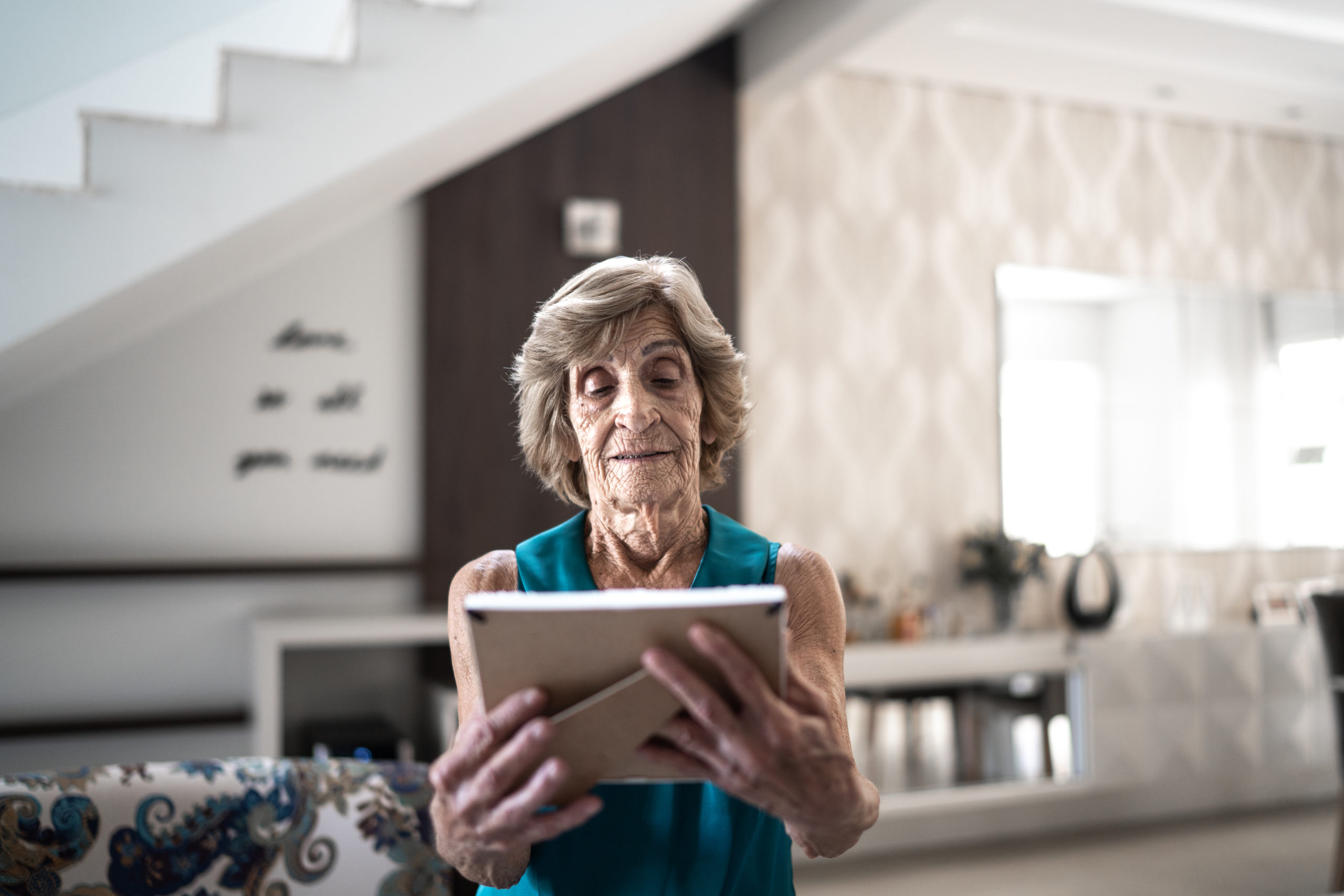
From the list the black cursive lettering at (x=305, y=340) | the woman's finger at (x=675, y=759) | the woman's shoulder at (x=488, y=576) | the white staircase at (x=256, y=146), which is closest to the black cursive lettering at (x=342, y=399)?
the black cursive lettering at (x=305, y=340)

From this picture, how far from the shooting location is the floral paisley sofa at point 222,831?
1356 millimetres

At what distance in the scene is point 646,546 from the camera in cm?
124

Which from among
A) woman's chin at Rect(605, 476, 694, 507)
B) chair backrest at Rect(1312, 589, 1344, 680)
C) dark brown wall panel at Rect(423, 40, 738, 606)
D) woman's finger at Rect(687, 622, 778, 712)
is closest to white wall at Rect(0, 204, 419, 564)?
dark brown wall panel at Rect(423, 40, 738, 606)

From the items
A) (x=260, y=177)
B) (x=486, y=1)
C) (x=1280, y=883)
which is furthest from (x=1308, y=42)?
(x=260, y=177)

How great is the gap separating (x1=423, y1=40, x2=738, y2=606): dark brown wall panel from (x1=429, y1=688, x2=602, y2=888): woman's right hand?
2557 millimetres

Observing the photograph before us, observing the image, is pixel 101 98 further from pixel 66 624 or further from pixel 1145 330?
pixel 1145 330

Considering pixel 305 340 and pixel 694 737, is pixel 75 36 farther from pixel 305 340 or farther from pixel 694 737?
pixel 694 737

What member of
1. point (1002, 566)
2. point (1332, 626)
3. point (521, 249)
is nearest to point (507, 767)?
point (521, 249)

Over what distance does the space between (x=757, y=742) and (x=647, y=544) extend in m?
0.40

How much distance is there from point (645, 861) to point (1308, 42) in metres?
4.28

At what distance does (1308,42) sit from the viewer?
4027mm

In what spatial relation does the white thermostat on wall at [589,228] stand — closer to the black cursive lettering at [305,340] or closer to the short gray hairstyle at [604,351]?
the black cursive lettering at [305,340]

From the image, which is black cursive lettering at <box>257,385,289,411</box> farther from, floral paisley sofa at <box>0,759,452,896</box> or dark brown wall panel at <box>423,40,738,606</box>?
floral paisley sofa at <box>0,759,452,896</box>

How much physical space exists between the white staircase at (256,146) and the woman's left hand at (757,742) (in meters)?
1.75
